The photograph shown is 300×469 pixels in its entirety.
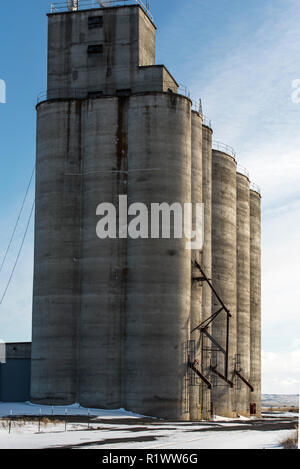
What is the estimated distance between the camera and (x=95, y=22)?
60469 mm

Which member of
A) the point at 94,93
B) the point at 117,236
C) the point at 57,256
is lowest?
the point at 57,256

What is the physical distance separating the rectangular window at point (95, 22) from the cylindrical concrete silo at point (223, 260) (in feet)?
54.1

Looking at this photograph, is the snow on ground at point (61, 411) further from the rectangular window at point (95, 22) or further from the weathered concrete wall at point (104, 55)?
the rectangular window at point (95, 22)

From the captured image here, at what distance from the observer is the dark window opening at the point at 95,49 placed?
60031 mm

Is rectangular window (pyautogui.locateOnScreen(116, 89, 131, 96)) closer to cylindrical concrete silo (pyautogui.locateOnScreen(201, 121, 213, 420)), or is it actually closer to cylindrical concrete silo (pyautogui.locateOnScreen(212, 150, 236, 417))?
cylindrical concrete silo (pyautogui.locateOnScreen(201, 121, 213, 420))

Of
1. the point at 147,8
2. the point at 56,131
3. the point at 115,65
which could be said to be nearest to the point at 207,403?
the point at 56,131

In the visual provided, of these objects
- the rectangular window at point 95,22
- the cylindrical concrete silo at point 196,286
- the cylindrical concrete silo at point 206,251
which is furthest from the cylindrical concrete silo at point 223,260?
the rectangular window at point 95,22

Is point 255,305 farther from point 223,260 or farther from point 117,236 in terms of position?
point 117,236

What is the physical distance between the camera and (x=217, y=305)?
6556 cm

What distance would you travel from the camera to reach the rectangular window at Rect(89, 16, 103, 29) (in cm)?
6032

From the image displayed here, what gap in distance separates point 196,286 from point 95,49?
2127 centimetres

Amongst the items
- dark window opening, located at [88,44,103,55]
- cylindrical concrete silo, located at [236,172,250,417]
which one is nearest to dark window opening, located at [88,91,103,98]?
dark window opening, located at [88,44,103,55]

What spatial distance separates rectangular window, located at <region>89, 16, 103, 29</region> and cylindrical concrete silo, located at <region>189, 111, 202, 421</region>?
1079 cm

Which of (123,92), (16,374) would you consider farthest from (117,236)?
(16,374)
